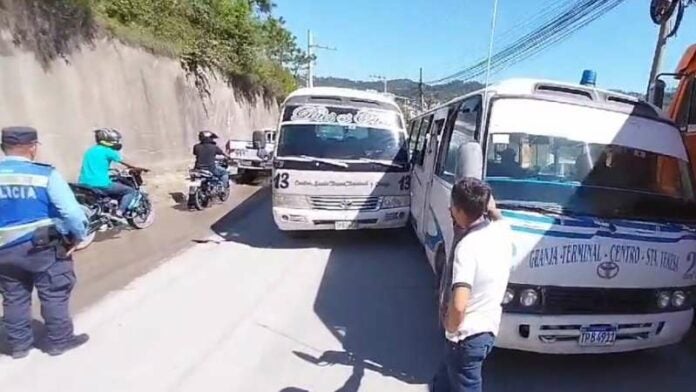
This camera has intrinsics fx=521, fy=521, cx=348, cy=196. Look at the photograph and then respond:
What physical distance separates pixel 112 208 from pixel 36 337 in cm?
421

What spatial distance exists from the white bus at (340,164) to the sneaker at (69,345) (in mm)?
3629

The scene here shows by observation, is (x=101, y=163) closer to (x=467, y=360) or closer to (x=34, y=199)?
(x=34, y=199)

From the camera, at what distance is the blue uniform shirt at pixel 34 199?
3.70m

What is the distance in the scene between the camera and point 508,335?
357 cm

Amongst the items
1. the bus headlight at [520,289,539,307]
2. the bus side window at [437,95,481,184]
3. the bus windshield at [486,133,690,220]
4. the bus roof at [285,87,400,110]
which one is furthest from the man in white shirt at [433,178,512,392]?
the bus roof at [285,87,400,110]

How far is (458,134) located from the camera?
209 inches

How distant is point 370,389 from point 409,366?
49 centimetres

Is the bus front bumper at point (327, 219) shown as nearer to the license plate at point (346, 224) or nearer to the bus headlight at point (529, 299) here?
the license plate at point (346, 224)

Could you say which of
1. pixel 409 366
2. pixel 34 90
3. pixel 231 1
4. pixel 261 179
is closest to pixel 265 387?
pixel 409 366

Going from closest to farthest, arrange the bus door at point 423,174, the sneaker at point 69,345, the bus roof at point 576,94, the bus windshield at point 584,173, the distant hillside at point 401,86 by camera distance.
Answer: the sneaker at point 69,345 → the bus windshield at point 584,173 → the bus roof at point 576,94 → the bus door at point 423,174 → the distant hillside at point 401,86

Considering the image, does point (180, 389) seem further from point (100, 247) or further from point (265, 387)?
point (100, 247)

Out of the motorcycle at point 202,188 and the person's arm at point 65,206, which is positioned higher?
the person's arm at point 65,206

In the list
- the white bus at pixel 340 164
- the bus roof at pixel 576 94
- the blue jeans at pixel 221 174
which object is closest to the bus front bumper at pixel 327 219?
the white bus at pixel 340 164

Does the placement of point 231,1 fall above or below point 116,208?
above
